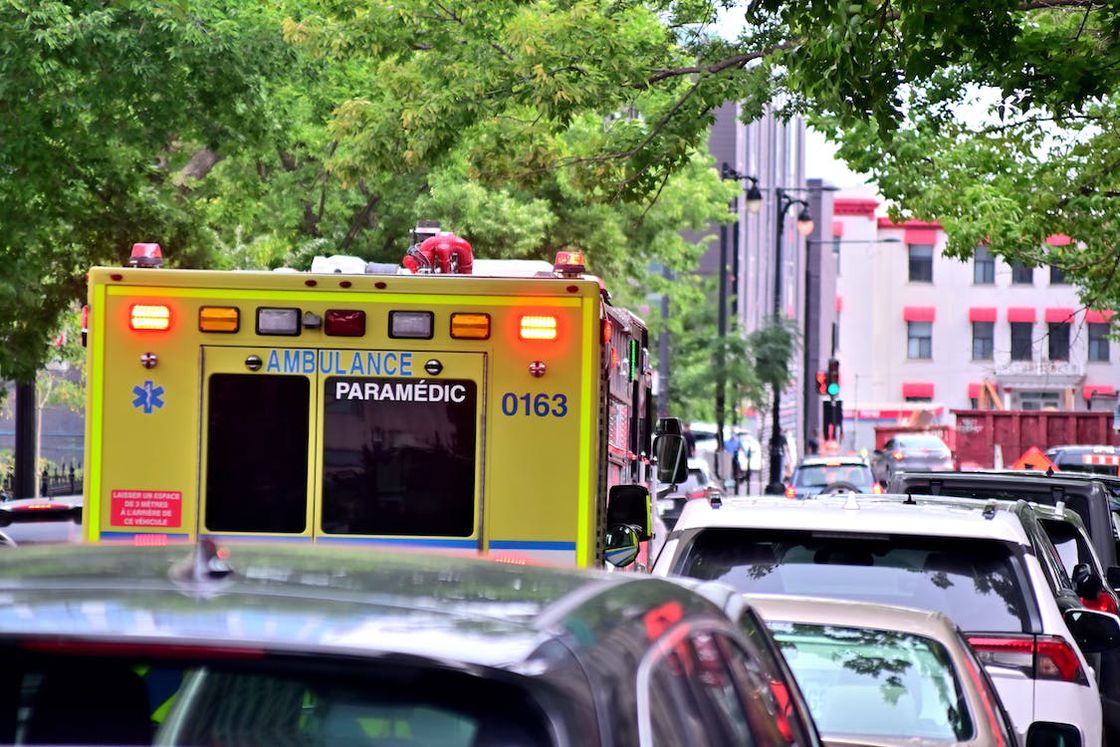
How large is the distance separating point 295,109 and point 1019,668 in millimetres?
21475

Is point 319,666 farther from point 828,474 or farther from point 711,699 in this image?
point 828,474

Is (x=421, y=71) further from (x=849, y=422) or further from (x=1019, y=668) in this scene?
(x=849, y=422)

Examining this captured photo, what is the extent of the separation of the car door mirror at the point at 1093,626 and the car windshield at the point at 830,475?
25780 mm

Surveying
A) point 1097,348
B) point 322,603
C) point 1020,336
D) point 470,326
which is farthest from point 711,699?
point 1020,336

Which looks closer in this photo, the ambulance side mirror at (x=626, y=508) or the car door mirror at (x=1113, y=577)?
the ambulance side mirror at (x=626, y=508)

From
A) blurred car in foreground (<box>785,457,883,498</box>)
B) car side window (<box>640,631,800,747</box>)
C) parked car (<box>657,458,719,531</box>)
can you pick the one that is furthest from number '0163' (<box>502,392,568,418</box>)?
blurred car in foreground (<box>785,457,883,498</box>)

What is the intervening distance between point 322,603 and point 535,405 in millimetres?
6406

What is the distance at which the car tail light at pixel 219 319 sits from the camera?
940cm

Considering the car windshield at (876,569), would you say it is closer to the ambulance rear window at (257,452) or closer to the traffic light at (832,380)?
the ambulance rear window at (257,452)

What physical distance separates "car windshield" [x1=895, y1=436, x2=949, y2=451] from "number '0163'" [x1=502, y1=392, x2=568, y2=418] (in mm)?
43021

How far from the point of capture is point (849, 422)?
83312mm

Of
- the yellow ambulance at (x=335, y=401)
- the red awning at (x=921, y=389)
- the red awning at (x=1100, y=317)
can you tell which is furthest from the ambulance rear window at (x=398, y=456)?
the red awning at (x=921, y=389)

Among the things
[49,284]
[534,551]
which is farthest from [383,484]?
[49,284]

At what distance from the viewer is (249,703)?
2.79 metres
